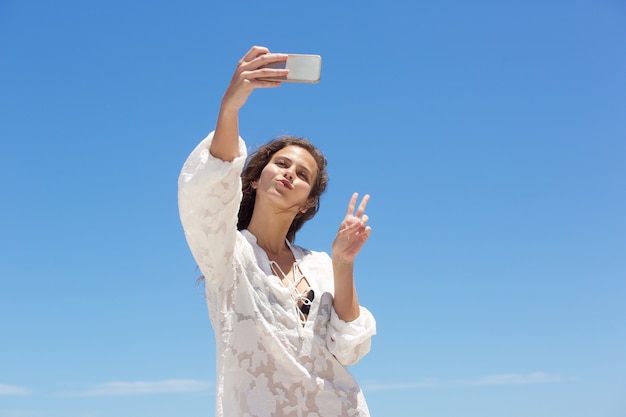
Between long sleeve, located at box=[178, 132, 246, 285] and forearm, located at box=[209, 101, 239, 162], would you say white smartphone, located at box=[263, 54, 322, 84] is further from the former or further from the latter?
long sleeve, located at box=[178, 132, 246, 285]

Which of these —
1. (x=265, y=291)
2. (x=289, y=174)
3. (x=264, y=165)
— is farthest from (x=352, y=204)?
(x=264, y=165)

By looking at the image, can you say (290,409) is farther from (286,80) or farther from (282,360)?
(286,80)

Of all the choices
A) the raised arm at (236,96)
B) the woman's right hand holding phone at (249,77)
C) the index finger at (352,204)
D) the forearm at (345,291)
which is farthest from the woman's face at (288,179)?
the woman's right hand holding phone at (249,77)

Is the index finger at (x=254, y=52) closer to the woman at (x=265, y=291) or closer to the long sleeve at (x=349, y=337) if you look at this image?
the woman at (x=265, y=291)

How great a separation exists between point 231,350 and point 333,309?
0.74 meters

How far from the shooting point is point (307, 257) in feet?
17.1

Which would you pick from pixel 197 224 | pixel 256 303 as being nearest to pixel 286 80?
pixel 197 224

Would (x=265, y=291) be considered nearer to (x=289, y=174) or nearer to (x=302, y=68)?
(x=289, y=174)

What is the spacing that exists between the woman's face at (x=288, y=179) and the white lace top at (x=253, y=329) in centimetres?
42

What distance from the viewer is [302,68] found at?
4195 millimetres

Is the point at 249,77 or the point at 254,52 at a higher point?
the point at 254,52

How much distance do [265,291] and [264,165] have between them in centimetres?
124

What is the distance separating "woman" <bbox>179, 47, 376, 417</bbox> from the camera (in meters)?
4.23

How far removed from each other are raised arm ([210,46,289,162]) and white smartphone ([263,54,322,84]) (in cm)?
3
